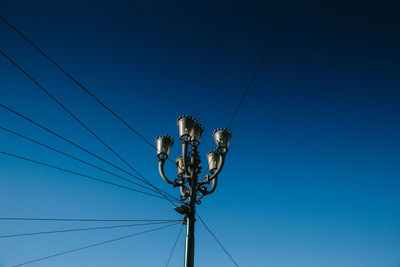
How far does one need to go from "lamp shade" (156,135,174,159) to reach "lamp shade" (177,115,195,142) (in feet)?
0.84

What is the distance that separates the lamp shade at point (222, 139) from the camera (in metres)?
4.70

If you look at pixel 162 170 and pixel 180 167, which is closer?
pixel 162 170

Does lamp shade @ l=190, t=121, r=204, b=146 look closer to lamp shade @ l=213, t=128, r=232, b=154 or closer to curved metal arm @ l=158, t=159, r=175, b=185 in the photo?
lamp shade @ l=213, t=128, r=232, b=154

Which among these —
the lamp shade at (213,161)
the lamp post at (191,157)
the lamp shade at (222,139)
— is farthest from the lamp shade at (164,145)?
the lamp shade at (213,161)

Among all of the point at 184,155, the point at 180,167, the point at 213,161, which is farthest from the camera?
the point at 213,161

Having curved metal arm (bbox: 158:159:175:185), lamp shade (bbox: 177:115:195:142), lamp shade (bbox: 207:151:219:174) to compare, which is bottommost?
curved metal arm (bbox: 158:159:175:185)

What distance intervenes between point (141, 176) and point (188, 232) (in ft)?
5.67

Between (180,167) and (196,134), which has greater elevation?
(196,134)

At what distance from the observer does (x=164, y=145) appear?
463cm

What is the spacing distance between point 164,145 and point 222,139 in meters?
1.15

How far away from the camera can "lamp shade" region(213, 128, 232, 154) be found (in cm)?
470

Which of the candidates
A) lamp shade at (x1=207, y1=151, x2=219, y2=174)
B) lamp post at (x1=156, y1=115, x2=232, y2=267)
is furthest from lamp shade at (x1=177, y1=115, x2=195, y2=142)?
lamp shade at (x1=207, y1=151, x2=219, y2=174)

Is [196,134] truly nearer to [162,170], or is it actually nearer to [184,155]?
[184,155]

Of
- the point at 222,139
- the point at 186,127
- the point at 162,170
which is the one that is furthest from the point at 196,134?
the point at 162,170
